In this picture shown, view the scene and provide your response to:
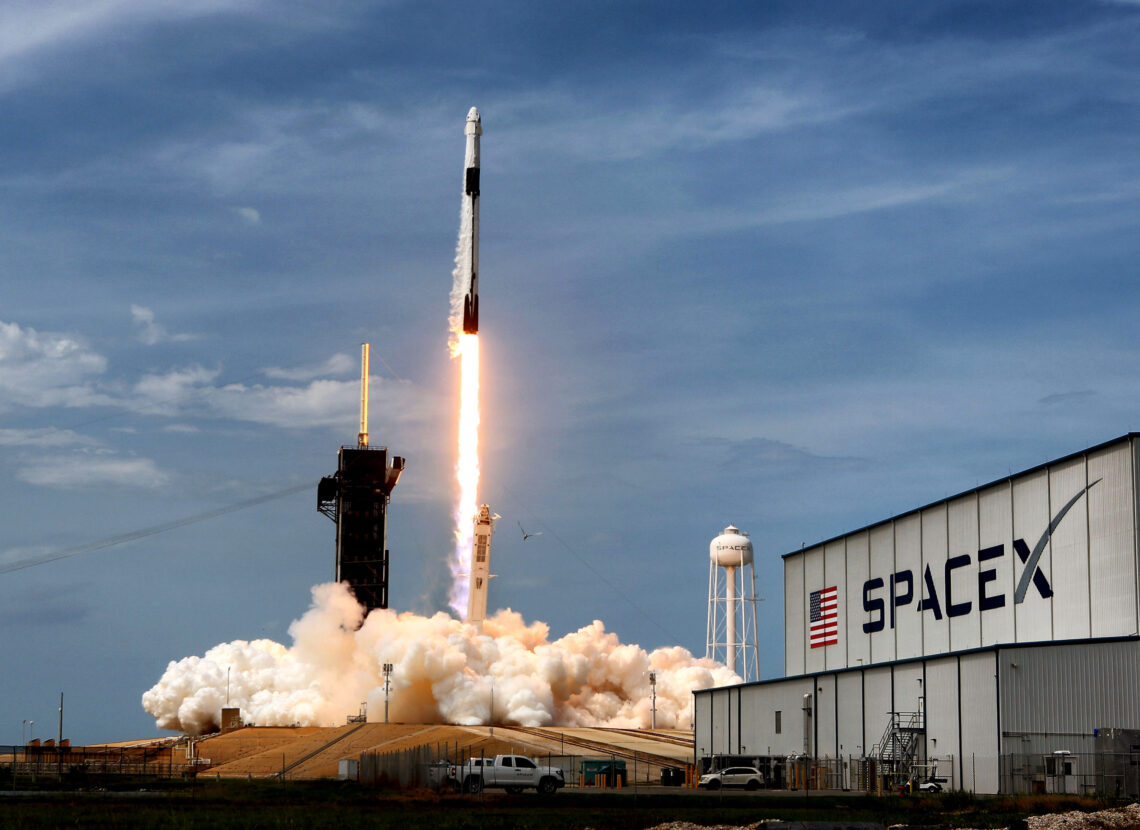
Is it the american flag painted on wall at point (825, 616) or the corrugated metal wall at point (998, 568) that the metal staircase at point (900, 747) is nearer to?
the corrugated metal wall at point (998, 568)

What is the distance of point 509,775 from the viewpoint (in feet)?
185

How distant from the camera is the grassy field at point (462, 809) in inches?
1519

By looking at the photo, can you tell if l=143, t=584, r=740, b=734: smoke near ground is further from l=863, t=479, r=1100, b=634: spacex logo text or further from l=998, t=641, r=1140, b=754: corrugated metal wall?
l=998, t=641, r=1140, b=754: corrugated metal wall

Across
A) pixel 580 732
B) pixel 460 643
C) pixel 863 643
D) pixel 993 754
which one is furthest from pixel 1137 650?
pixel 460 643

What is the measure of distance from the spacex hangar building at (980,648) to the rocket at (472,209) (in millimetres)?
26345

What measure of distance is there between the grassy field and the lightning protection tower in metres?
56.2

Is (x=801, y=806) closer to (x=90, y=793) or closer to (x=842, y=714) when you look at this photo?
(x=842, y=714)

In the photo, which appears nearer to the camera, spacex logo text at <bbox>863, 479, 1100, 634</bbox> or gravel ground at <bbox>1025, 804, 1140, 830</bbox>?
gravel ground at <bbox>1025, 804, 1140, 830</bbox>

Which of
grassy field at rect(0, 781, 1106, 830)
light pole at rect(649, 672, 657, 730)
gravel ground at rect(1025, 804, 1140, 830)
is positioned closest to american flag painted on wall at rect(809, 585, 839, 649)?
light pole at rect(649, 672, 657, 730)

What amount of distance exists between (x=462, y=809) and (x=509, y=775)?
11.7m

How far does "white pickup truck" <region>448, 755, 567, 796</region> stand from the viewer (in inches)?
2222

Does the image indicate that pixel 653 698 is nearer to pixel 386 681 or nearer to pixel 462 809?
pixel 386 681

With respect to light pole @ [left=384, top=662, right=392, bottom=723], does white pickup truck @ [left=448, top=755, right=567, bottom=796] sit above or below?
below

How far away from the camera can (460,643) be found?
4063 inches
